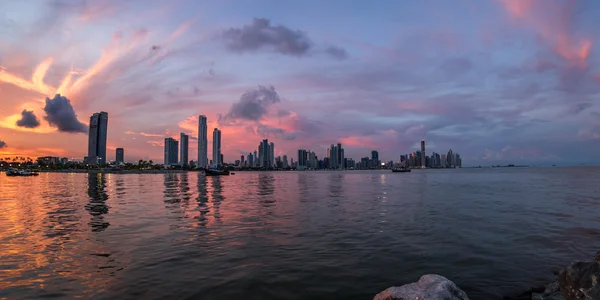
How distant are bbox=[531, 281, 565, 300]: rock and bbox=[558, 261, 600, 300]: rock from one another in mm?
834

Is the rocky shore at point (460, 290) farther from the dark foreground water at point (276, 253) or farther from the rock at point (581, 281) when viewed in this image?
the dark foreground water at point (276, 253)

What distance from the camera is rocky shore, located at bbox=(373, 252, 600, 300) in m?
8.57

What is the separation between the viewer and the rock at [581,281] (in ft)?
30.3

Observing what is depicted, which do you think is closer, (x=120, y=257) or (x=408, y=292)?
(x=408, y=292)

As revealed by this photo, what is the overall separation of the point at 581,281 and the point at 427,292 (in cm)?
512

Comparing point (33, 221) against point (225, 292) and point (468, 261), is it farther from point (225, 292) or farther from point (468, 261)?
point (468, 261)

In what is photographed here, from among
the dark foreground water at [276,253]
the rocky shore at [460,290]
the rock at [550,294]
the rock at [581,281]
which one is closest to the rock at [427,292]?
the rocky shore at [460,290]

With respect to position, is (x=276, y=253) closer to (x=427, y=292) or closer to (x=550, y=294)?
(x=427, y=292)

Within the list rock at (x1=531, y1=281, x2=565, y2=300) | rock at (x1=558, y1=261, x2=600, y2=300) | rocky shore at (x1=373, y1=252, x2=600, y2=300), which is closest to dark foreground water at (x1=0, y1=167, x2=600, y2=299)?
rock at (x1=531, y1=281, x2=565, y2=300)

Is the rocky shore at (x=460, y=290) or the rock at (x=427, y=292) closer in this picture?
the rock at (x=427, y=292)

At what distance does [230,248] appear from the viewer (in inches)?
749

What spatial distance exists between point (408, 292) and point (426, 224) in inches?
800

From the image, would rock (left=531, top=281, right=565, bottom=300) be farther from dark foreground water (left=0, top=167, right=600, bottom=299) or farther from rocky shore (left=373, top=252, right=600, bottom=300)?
dark foreground water (left=0, top=167, right=600, bottom=299)

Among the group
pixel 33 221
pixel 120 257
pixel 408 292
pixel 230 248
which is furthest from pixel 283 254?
pixel 33 221
